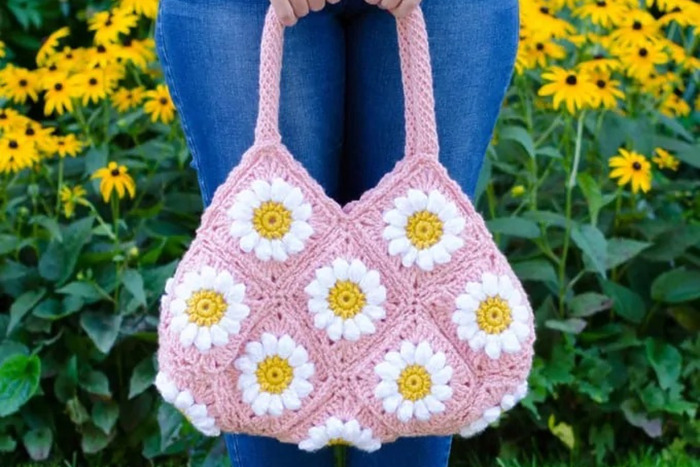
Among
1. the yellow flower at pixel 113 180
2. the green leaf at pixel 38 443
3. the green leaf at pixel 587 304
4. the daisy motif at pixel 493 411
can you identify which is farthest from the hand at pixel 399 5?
the green leaf at pixel 38 443

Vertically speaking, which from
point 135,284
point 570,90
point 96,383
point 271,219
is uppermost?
point 271,219

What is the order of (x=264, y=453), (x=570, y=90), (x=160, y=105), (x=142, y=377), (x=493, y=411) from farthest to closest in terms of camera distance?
(x=160, y=105) < (x=142, y=377) < (x=570, y=90) < (x=264, y=453) < (x=493, y=411)

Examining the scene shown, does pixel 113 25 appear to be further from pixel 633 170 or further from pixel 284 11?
pixel 284 11

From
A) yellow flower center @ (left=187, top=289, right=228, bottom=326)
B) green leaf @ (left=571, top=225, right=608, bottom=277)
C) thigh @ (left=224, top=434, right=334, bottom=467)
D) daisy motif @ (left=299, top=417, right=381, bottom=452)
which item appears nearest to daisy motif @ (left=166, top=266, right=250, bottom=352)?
yellow flower center @ (left=187, top=289, right=228, bottom=326)

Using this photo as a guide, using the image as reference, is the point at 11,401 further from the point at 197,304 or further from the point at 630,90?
the point at 630,90

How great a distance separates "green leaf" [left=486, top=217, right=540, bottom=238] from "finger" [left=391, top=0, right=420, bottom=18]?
1156 millimetres

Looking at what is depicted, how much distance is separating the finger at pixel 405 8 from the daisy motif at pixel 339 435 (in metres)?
0.46

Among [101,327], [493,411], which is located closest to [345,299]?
[493,411]

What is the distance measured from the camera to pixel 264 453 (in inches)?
62.3

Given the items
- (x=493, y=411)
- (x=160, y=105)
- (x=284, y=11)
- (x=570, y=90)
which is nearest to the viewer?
(x=284, y=11)

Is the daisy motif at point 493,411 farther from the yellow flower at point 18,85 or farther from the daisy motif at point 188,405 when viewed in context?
the yellow flower at point 18,85

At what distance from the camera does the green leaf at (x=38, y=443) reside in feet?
8.41

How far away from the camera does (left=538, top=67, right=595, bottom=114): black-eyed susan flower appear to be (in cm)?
240

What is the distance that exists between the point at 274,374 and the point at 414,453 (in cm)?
30
